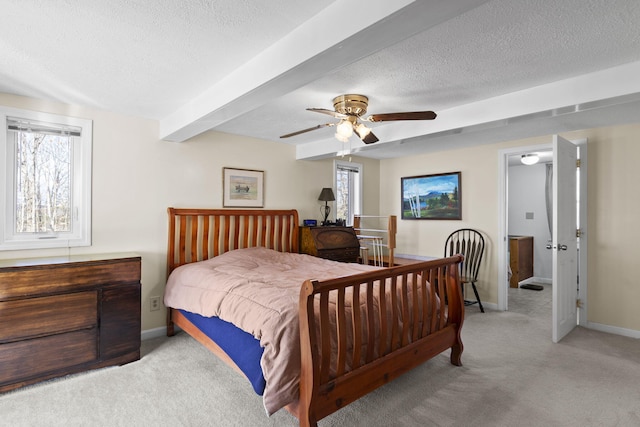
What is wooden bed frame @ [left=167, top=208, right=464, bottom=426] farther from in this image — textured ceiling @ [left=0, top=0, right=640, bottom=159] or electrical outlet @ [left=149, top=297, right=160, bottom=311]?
textured ceiling @ [left=0, top=0, right=640, bottom=159]

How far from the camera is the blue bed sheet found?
1924 millimetres

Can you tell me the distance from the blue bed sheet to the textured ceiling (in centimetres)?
157

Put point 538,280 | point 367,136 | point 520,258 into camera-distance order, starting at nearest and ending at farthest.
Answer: point 367,136 < point 520,258 < point 538,280

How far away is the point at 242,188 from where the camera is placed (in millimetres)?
4184

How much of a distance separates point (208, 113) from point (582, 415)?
3.30 metres

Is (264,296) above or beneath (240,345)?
above

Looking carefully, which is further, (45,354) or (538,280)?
(538,280)

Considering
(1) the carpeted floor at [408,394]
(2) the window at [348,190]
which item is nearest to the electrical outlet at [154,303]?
(1) the carpeted floor at [408,394]

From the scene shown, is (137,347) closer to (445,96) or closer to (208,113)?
(208,113)

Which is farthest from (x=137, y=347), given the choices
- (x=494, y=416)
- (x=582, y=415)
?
(x=582, y=415)

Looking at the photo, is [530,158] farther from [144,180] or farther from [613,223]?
[144,180]

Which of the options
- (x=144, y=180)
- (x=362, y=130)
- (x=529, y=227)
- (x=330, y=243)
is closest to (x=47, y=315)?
(x=144, y=180)

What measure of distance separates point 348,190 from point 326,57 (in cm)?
390

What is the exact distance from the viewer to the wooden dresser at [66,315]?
2.42 meters
